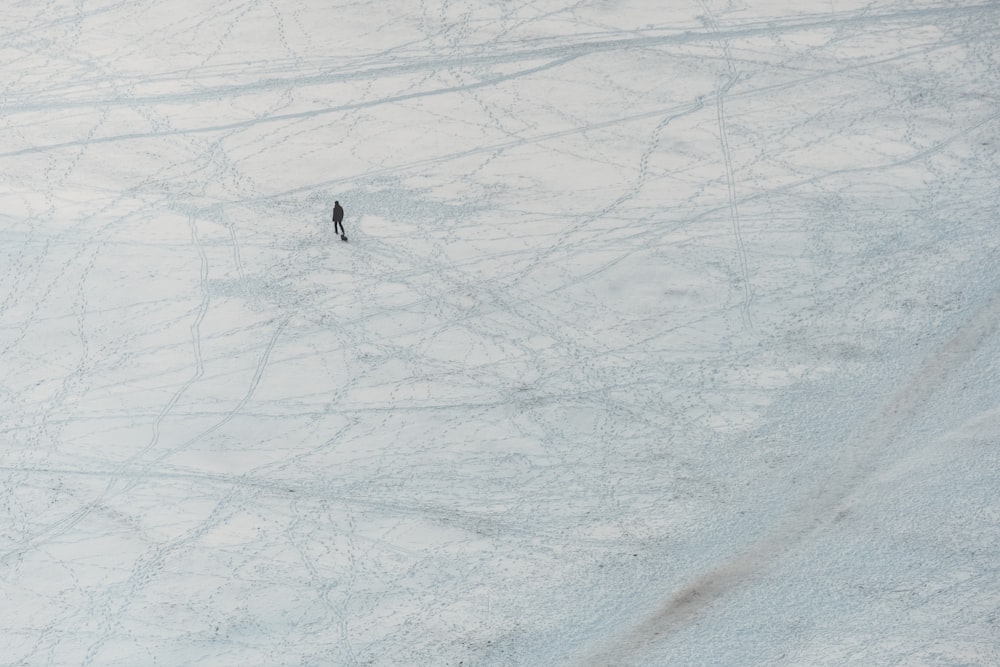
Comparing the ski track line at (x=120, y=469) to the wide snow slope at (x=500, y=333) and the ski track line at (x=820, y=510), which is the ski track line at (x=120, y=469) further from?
the ski track line at (x=820, y=510)

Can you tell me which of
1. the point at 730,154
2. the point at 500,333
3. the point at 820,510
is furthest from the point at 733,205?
the point at 820,510

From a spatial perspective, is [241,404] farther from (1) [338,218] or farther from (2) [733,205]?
(2) [733,205]

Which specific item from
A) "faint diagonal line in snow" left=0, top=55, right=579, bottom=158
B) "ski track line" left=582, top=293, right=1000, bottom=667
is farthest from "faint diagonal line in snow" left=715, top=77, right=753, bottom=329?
"faint diagonal line in snow" left=0, top=55, right=579, bottom=158

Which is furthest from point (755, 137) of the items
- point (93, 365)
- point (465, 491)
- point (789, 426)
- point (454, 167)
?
point (93, 365)

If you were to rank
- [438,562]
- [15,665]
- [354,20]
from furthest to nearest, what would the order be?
[354,20] → [438,562] → [15,665]

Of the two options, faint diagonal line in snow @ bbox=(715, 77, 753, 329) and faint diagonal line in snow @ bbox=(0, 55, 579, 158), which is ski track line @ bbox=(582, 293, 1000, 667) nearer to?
faint diagonal line in snow @ bbox=(715, 77, 753, 329)

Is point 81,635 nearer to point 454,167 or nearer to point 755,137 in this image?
point 454,167
